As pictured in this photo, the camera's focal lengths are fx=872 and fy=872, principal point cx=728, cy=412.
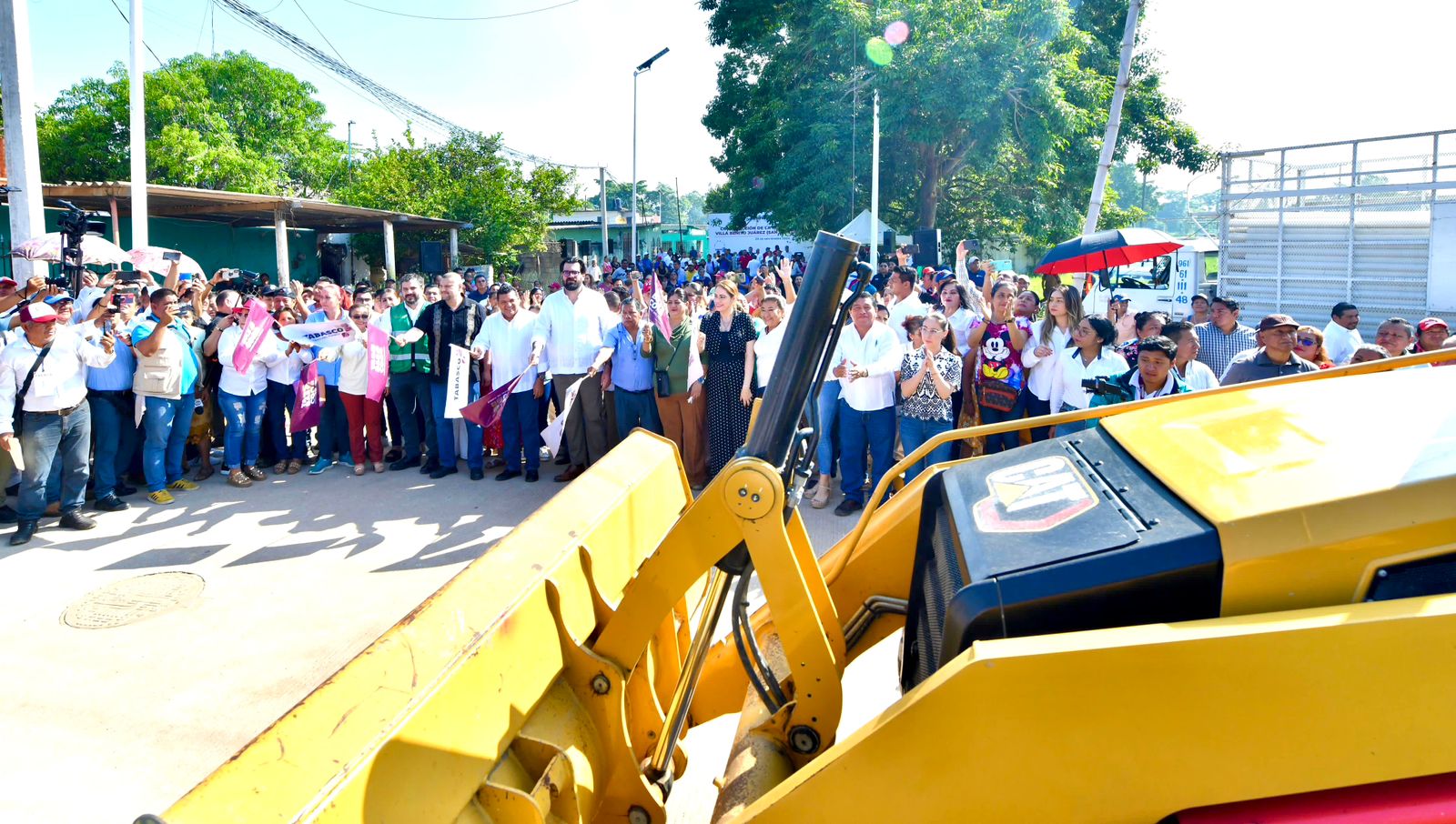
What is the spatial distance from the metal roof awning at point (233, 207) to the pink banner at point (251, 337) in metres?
11.5

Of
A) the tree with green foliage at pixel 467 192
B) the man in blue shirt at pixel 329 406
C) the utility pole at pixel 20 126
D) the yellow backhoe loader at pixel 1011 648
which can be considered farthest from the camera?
the tree with green foliage at pixel 467 192

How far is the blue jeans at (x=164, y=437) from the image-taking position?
763cm

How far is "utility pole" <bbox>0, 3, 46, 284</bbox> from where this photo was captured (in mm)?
10078

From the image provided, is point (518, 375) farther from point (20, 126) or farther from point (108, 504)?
point (20, 126)

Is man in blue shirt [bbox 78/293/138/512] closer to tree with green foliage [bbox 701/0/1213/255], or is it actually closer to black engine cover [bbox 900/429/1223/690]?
black engine cover [bbox 900/429/1223/690]

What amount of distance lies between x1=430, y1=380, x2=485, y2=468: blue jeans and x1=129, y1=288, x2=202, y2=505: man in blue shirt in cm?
208

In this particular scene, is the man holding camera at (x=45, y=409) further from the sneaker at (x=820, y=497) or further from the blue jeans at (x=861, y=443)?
the blue jeans at (x=861, y=443)

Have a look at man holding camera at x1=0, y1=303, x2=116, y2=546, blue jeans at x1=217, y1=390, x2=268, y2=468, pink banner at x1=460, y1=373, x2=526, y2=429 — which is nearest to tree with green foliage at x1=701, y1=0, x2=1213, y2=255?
pink banner at x1=460, y1=373, x2=526, y2=429

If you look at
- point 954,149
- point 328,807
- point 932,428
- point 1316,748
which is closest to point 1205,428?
point 1316,748

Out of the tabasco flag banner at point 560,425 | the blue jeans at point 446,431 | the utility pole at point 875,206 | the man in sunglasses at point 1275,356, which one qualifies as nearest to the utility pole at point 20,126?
the blue jeans at point 446,431

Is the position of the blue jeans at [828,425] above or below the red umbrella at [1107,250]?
below

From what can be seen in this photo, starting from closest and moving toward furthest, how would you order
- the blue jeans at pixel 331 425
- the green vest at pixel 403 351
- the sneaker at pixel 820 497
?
1. the sneaker at pixel 820 497
2. the green vest at pixel 403 351
3. the blue jeans at pixel 331 425

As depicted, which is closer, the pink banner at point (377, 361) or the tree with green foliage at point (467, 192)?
the pink banner at point (377, 361)

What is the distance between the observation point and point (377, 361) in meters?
8.42
